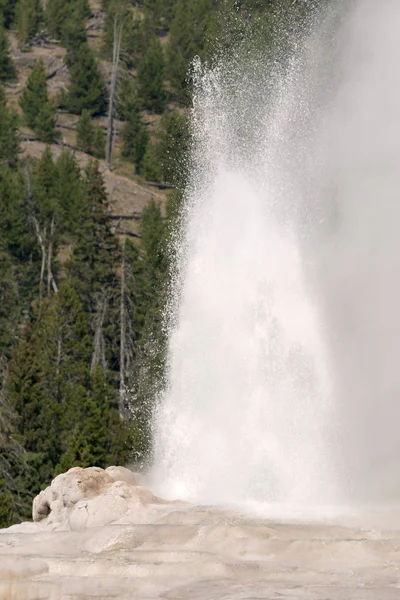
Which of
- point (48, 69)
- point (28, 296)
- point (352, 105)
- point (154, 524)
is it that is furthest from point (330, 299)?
point (48, 69)

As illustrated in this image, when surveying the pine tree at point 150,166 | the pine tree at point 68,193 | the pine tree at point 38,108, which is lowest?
the pine tree at point 68,193

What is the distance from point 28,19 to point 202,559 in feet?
367

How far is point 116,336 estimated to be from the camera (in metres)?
76.8

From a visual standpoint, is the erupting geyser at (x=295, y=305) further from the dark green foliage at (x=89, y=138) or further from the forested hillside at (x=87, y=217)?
the dark green foliage at (x=89, y=138)

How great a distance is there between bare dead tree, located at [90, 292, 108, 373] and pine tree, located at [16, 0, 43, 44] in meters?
56.6

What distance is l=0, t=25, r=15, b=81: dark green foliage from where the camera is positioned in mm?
117938

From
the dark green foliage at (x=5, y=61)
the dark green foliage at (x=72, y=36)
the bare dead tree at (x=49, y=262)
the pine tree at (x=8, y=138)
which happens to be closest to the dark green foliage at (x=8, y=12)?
the dark green foliage at (x=72, y=36)

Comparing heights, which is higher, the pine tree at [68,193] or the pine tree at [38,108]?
the pine tree at [38,108]

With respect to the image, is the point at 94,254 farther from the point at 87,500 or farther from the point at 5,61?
the point at 87,500

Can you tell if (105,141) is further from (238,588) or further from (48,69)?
(238,588)

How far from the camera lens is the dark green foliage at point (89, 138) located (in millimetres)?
106375

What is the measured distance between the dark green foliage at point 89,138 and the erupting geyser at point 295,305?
67793 millimetres

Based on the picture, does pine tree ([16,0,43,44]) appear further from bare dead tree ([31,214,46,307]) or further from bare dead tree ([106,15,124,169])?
bare dead tree ([31,214,46,307])

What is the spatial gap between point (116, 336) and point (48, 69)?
53.3 metres
